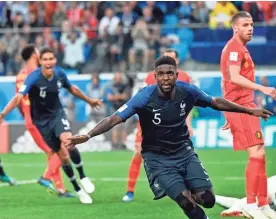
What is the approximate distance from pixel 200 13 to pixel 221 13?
1.95 ft

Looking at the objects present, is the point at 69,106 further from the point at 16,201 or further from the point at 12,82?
Answer: the point at 16,201

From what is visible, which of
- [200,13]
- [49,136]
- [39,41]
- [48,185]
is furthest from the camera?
[200,13]

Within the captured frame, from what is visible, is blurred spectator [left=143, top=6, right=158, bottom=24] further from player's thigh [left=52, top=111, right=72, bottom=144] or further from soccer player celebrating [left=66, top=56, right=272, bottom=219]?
soccer player celebrating [left=66, top=56, right=272, bottom=219]

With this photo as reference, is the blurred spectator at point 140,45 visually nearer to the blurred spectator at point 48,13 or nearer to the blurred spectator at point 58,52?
the blurred spectator at point 58,52

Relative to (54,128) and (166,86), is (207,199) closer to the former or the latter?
(166,86)

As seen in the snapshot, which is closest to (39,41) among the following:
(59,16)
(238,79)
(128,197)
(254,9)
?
(59,16)

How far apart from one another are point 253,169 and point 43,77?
12.3 feet

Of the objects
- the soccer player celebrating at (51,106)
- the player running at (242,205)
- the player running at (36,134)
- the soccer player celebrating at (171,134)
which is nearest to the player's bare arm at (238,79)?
the soccer player celebrating at (171,134)

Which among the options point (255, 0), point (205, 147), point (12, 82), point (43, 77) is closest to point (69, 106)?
point (12, 82)

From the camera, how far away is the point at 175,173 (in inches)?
350

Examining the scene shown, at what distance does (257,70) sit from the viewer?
69.9ft

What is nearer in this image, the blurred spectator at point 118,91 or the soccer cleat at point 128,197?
the soccer cleat at point 128,197

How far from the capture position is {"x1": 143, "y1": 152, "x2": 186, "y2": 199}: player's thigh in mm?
8759

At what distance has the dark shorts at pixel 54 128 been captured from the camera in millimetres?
12398
